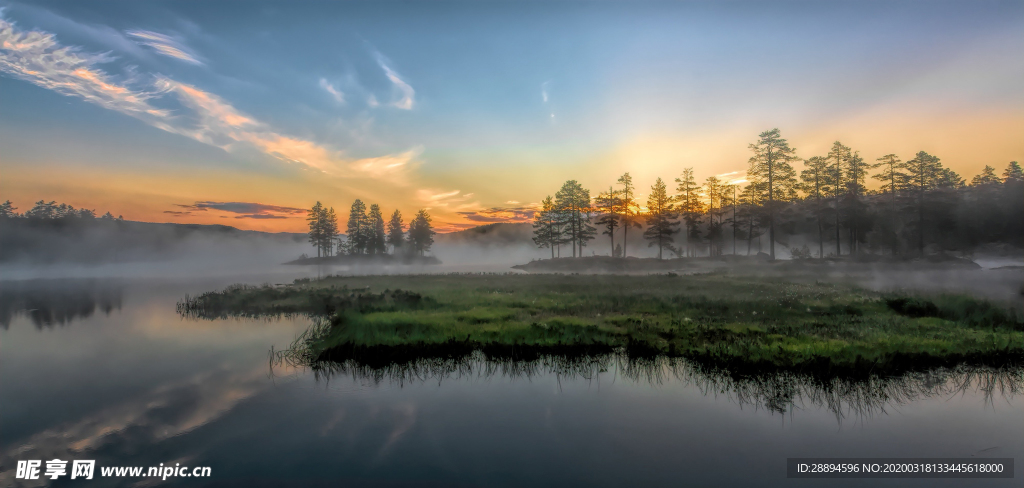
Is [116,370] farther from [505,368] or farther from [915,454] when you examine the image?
[915,454]

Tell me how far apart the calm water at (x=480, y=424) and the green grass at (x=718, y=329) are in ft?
4.37

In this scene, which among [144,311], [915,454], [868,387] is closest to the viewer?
[915,454]

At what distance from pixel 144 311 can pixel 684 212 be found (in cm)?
7117

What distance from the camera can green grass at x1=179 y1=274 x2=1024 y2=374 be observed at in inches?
426

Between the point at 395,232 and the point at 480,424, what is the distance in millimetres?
96634

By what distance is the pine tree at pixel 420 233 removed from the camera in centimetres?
10049

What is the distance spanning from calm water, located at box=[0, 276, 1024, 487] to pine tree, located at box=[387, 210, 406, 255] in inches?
3476

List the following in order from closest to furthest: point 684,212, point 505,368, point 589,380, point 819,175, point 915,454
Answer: point 915,454, point 589,380, point 505,368, point 819,175, point 684,212

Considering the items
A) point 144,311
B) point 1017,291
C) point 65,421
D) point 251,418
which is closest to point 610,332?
point 251,418

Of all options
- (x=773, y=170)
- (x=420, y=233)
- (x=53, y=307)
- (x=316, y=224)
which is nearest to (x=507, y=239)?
(x=420, y=233)

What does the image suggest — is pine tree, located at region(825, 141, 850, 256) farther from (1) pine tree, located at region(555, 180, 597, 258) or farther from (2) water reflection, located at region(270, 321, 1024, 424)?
(2) water reflection, located at region(270, 321, 1024, 424)

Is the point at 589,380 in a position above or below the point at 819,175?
below

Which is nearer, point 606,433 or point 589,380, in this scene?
point 606,433

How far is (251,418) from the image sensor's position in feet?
27.1
